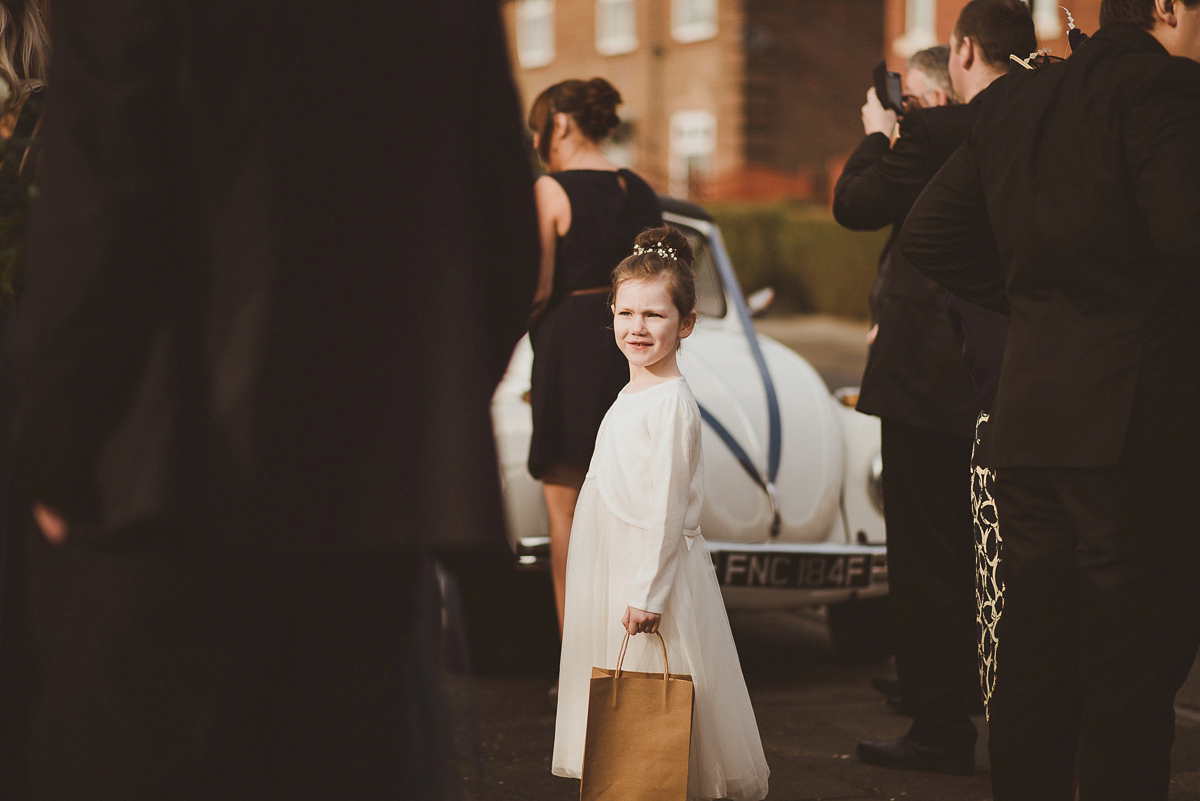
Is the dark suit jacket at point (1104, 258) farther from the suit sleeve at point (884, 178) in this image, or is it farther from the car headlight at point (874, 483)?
the car headlight at point (874, 483)

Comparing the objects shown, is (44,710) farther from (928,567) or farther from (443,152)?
(928,567)

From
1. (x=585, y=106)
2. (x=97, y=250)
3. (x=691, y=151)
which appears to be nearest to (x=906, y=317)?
(x=585, y=106)

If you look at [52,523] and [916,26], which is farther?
[916,26]

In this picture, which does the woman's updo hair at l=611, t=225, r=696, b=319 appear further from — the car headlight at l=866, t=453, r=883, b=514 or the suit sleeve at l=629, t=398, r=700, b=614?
the car headlight at l=866, t=453, r=883, b=514

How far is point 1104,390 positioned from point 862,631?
2.99 metres

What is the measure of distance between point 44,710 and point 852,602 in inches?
152

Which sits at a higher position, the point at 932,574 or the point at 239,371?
the point at 239,371

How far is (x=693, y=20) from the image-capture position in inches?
955

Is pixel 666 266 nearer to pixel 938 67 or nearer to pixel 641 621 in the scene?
pixel 641 621

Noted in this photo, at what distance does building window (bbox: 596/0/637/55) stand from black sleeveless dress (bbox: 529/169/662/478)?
22.0m

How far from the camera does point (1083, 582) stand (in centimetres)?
249

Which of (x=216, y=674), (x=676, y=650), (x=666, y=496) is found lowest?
(x=676, y=650)

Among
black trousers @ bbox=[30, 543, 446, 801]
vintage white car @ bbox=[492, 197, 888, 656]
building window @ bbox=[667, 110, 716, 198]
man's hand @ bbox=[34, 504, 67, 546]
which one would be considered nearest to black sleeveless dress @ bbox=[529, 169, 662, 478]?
vintage white car @ bbox=[492, 197, 888, 656]

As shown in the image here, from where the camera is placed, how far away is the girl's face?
3160 millimetres
